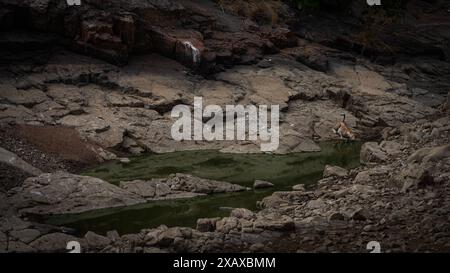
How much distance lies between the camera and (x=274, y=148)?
19438 mm

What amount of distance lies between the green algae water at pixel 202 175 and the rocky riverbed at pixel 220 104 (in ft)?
1.74

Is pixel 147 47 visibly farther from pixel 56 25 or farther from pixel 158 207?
pixel 158 207

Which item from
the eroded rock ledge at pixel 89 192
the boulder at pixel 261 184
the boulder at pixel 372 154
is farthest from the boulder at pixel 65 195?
the boulder at pixel 372 154

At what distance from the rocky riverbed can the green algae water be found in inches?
20.9

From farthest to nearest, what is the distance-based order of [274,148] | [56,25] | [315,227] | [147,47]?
[147,47] < [56,25] < [274,148] < [315,227]

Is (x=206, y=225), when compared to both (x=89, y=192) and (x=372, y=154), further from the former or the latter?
(x=372, y=154)

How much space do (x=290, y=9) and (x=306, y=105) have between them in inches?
435

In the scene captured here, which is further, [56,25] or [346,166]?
[56,25]

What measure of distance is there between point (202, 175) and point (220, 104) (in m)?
6.76

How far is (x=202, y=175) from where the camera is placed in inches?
633

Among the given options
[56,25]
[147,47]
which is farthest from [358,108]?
[56,25]

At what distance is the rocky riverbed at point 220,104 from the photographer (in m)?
9.98

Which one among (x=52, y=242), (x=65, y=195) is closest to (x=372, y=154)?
(x=65, y=195)

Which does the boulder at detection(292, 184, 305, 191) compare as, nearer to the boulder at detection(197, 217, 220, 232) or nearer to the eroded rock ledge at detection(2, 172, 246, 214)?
the eroded rock ledge at detection(2, 172, 246, 214)
